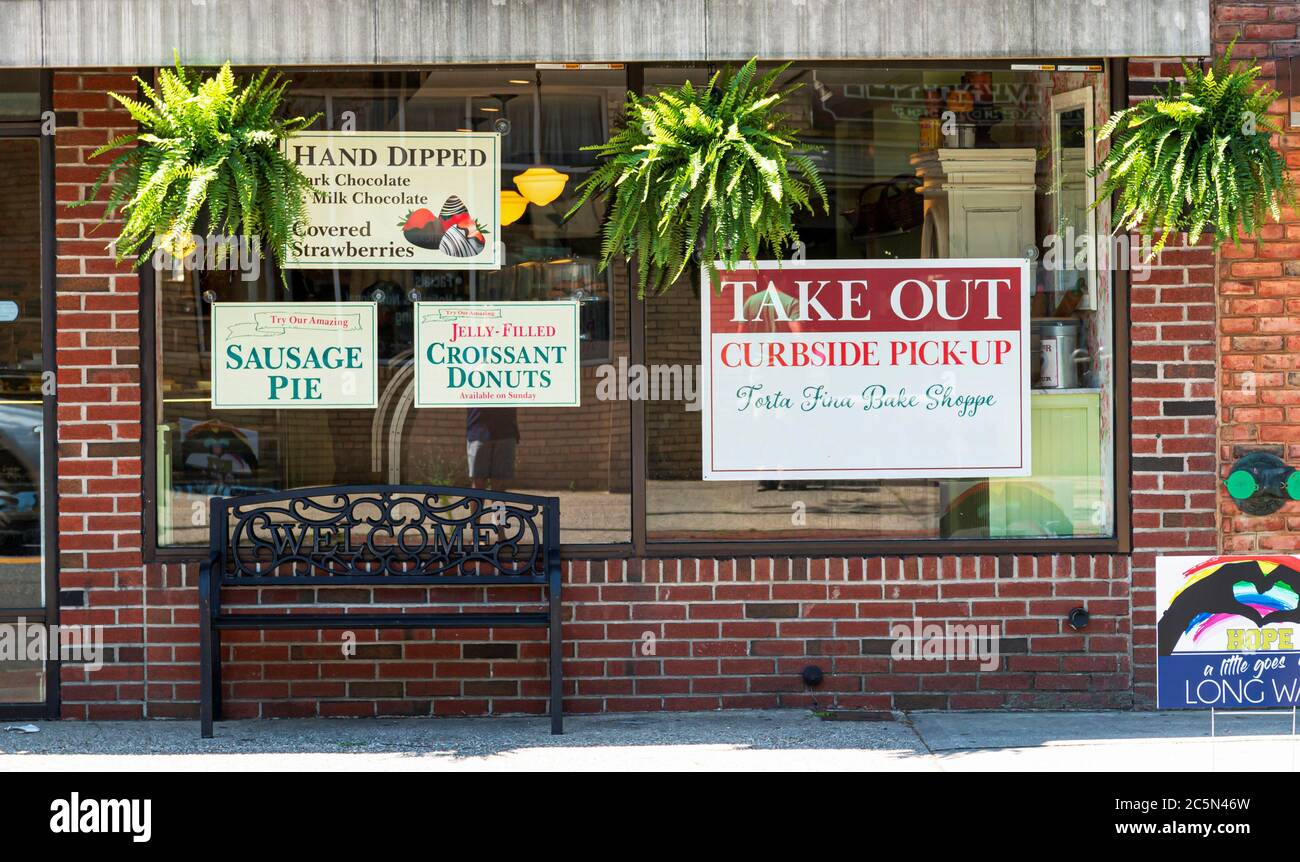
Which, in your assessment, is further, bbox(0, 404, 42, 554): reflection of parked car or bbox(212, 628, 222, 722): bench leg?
bbox(0, 404, 42, 554): reflection of parked car

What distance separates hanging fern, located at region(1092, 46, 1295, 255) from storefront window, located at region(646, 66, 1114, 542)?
0.67m

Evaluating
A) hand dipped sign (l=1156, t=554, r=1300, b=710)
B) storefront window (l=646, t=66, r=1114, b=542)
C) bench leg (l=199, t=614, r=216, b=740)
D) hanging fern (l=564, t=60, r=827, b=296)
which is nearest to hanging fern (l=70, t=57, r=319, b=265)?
hanging fern (l=564, t=60, r=827, b=296)

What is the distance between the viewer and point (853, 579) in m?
6.89

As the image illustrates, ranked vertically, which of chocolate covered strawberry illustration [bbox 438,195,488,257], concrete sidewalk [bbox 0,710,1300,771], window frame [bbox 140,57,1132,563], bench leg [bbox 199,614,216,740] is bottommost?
concrete sidewalk [bbox 0,710,1300,771]

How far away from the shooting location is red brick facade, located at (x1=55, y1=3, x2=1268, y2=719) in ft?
22.3

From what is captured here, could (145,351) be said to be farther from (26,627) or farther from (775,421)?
(775,421)

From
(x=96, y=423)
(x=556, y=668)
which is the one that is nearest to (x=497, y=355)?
(x=556, y=668)

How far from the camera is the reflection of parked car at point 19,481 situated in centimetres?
692

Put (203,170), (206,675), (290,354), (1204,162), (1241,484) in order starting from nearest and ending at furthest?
(203,170) → (1204,162) → (206,675) → (1241,484) → (290,354)

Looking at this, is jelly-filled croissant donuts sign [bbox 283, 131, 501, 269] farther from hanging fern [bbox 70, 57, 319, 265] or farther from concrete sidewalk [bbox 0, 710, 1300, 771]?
concrete sidewalk [bbox 0, 710, 1300, 771]

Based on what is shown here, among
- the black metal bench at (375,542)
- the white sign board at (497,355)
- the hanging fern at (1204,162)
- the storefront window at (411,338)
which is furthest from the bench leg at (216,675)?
the hanging fern at (1204,162)

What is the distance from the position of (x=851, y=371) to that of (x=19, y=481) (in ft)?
12.6

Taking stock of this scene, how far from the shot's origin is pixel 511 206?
6.93 metres

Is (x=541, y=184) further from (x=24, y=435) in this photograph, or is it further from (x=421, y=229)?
(x=24, y=435)
